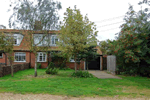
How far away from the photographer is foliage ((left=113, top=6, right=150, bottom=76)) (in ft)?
44.1

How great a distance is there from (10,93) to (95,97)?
4.11 m

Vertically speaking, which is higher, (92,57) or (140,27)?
(140,27)

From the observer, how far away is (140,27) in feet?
45.4

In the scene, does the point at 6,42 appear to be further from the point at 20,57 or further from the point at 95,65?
the point at 95,65

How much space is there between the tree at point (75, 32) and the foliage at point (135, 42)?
3.04 m

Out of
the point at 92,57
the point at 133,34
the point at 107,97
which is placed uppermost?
the point at 133,34

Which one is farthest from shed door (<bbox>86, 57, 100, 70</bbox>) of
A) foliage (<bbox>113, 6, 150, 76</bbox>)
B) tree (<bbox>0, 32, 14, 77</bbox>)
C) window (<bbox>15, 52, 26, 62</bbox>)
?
tree (<bbox>0, 32, 14, 77</bbox>)

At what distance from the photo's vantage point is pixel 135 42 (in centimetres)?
1332

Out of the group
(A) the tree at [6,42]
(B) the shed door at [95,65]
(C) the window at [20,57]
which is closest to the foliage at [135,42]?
(B) the shed door at [95,65]

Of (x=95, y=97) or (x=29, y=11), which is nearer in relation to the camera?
(x=95, y=97)

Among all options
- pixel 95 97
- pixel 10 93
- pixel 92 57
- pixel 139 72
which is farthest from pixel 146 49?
pixel 10 93

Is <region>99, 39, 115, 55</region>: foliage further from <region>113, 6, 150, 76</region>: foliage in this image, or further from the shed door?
<region>113, 6, 150, 76</region>: foliage

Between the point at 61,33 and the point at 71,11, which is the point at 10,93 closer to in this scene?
the point at 61,33

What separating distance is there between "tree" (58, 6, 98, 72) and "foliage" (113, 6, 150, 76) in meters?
3.04
